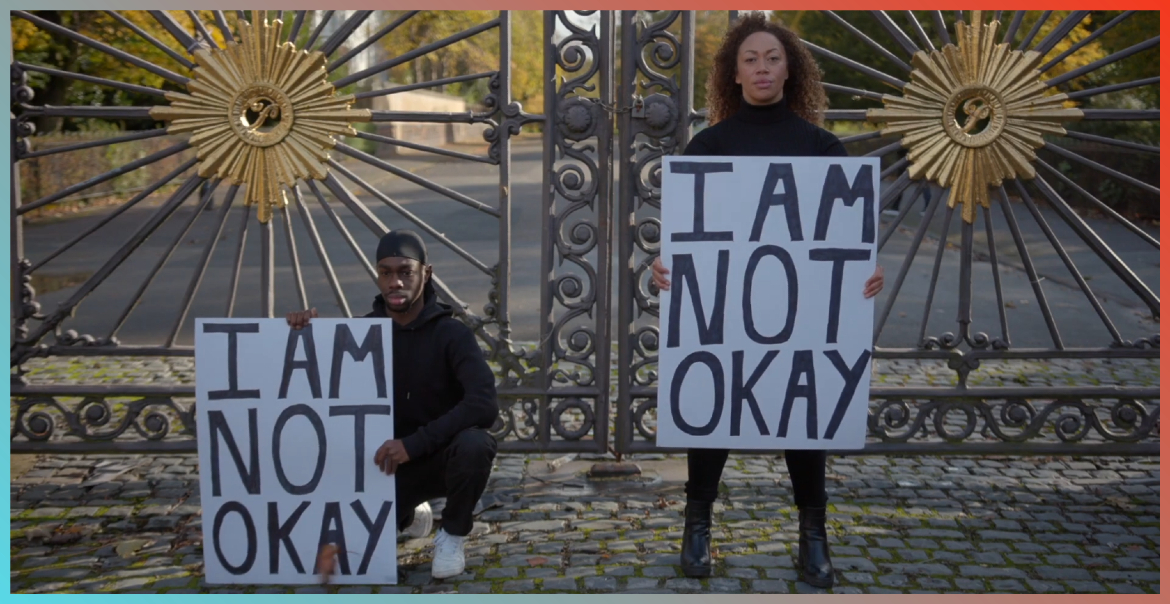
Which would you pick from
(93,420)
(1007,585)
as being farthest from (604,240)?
(93,420)

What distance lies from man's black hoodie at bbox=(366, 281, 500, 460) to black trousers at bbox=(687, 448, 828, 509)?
76 centimetres

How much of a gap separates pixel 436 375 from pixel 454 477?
0.37 meters

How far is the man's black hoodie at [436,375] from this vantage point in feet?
13.7

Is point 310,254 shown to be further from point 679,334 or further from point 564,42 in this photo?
point 679,334

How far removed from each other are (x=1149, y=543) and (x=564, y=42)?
319 centimetres

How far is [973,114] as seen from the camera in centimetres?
521

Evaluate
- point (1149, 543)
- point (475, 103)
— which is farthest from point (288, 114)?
point (475, 103)

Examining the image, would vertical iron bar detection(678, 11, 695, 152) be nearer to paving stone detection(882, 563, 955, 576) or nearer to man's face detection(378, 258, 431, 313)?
man's face detection(378, 258, 431, 313)

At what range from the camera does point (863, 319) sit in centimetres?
415

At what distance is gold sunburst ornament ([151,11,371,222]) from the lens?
5.07 meters

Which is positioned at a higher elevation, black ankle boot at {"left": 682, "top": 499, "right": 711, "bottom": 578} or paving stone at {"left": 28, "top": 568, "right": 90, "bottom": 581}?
black ankle boot at {"left": 682, "top": 499, "right": 711, "bottom": 578}

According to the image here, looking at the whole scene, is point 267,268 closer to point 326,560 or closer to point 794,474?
point 326,560

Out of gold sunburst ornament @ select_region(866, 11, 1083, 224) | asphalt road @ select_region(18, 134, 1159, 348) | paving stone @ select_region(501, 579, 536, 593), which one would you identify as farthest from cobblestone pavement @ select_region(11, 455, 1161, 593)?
gold sunburst ornament @ select_region(866, 11, 1083, 224)

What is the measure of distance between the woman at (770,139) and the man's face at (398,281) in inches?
33.9
